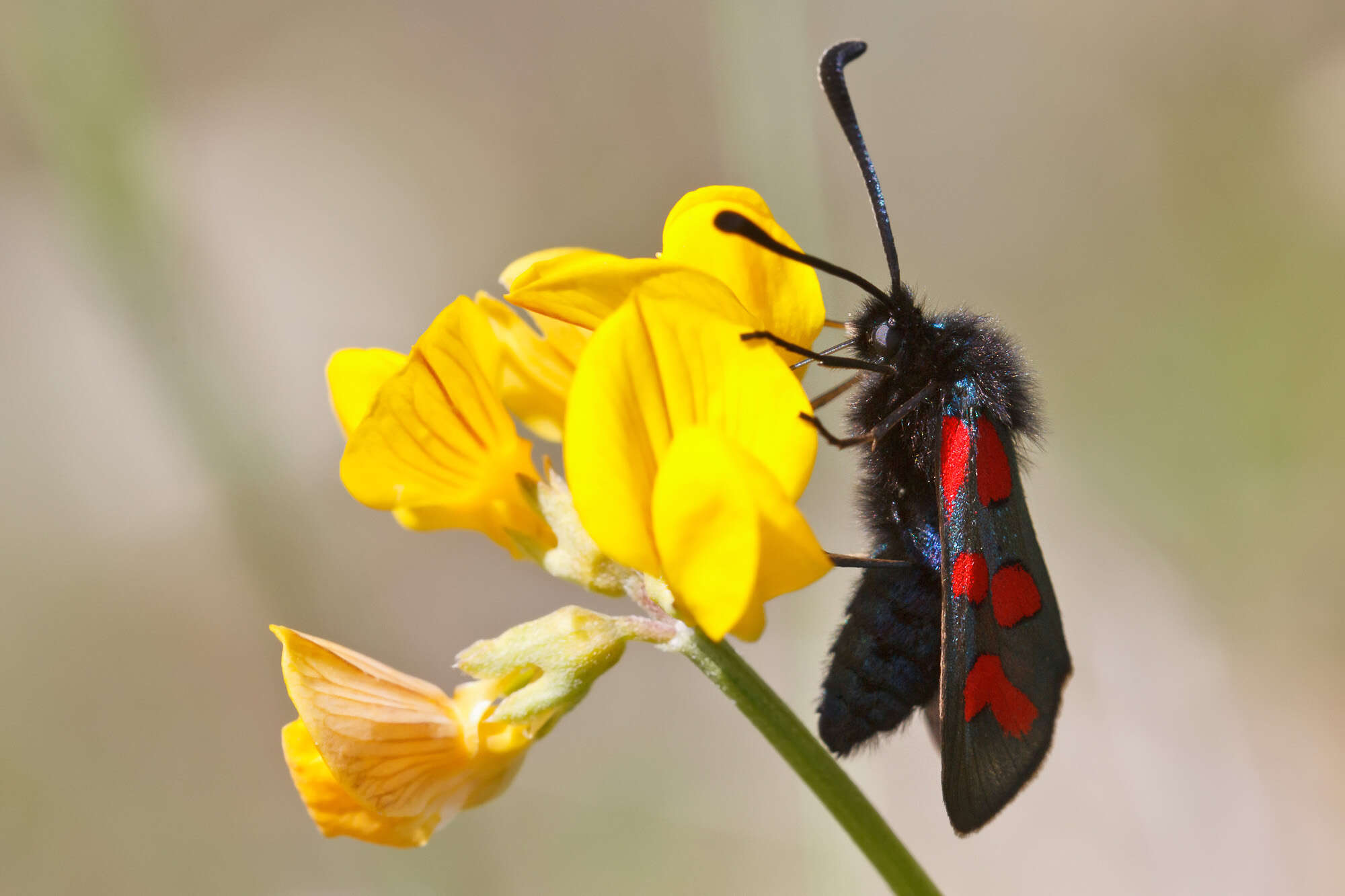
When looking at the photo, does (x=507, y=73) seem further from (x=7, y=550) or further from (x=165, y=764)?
(x=165, y=764)

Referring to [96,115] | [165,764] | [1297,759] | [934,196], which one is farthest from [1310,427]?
[165,764]

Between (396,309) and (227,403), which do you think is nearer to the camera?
(227,403)

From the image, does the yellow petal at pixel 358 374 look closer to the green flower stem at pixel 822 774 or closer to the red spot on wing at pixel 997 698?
the green flower stem at pixel 822 774

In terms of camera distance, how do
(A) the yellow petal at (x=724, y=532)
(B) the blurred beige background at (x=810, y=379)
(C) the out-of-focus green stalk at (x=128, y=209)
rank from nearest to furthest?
(A) the yellow petal at (x=724, y=532) → (C) the out-of-focus green stalk at (x=128, y=209) → (B) the blurred beige background at (x=810, y=379)

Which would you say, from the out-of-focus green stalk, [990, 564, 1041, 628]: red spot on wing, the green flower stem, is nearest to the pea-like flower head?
the green flower stem

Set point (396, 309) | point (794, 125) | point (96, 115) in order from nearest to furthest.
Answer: point (96, 115) < point (794, 125) < point (396, 309)

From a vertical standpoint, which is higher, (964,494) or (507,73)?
(507,73)

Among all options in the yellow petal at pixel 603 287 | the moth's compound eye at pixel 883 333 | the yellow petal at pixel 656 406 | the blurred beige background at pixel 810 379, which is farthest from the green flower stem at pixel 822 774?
the blurred beige background at pixel 810 379
